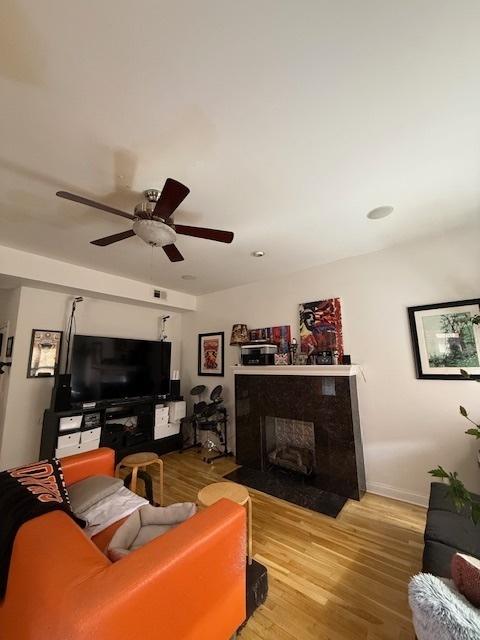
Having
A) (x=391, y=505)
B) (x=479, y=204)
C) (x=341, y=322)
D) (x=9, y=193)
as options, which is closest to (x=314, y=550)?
(x=391, y=505)

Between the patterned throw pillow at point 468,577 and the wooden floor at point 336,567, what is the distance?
32.8 inches

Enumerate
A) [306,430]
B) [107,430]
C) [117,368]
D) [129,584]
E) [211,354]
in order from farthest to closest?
[211,354]
[117,368]
[107,430]
[306,430]
[129,584]

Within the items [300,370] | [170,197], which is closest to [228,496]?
[300,370]

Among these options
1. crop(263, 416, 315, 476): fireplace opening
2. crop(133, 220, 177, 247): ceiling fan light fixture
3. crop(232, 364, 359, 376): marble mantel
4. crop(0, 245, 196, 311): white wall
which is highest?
crop(0, 245, 196, 311): white wall

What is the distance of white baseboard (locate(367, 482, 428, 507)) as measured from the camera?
8.16ft

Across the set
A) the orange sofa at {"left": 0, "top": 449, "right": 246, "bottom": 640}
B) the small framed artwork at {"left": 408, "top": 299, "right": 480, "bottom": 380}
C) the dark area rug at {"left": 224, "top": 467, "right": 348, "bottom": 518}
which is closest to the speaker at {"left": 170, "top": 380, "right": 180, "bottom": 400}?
the dark area rug at {"left": 224, "top": 467, "right": 348, "bottom": 518}

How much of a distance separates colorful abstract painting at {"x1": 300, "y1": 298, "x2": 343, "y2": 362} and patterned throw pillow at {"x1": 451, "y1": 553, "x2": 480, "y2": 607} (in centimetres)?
214

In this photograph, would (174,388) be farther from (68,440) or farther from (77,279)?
(77,279)

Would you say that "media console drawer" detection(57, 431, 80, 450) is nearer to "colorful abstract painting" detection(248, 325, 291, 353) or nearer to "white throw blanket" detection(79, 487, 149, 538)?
"white throw blanket" detection(79, 487, 149, 538)

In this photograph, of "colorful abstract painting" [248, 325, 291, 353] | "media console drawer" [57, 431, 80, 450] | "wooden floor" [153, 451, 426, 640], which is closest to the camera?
"wooden floor" [153, 451, 426, 640]

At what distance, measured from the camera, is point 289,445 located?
3.31 m

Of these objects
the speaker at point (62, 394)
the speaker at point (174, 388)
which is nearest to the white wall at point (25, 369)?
the speaker at point (62, 394)

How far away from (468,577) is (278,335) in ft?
9.18

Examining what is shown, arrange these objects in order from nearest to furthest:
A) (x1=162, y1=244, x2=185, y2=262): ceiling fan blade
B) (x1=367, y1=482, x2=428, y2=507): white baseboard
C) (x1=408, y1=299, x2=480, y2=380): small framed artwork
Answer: (x1=162, y1=244, x2=185, y2=262): ceiling fan blade < (x1=408, y1=299, x2=480, y2=380): small framed artwork < (x1=367, y1=482, x2=428, y2=507): white baseboard
